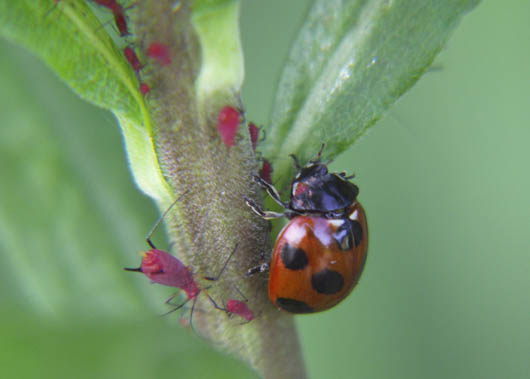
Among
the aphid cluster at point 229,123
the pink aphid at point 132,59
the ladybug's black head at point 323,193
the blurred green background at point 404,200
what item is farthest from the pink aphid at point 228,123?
the ladybug's black head at point 323,193

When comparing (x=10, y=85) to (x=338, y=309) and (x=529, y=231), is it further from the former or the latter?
(x=529, y=231)

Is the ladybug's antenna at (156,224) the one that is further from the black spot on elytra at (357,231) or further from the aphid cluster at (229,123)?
the black spot on elytra at (357,231)

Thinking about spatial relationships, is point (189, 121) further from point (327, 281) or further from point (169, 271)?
point (327, 281)

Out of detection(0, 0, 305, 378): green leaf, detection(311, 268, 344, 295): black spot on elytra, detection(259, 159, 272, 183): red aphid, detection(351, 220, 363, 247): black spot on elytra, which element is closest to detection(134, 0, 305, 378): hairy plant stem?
detection(0, 0, 305, 378): green leaf

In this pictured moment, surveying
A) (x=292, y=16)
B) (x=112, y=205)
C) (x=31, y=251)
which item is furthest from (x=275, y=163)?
(x=292, y=16)

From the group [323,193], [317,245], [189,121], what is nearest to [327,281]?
[317,245]

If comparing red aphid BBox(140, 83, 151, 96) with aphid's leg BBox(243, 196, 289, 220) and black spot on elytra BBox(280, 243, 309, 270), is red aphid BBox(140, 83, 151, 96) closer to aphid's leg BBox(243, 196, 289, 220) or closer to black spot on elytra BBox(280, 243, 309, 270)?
aphid's leg BBox(243, 196, 289, 220)

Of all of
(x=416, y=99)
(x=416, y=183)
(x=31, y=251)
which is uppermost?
(x=416, y=99)
